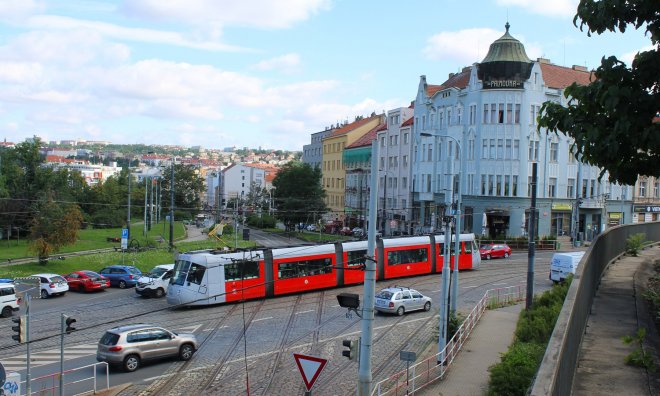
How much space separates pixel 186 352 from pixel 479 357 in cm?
960

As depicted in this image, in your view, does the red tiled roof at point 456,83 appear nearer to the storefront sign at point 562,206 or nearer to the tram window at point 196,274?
the storefront sign at point 562,206

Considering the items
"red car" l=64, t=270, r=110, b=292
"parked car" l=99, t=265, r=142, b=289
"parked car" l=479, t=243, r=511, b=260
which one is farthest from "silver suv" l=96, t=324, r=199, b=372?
"parked car" l=479, t=243, r=511, b=260

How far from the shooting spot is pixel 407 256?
3719cm

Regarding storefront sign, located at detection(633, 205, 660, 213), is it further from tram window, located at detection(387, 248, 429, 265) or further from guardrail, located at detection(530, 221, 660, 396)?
guardrail, located at detection(530, 221, 660, 396)

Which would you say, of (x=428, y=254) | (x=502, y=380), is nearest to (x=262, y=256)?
(x=428, y=254)

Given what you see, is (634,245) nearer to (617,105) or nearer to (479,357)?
(479,357)

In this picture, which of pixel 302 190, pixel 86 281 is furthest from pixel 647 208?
pixel 86 281

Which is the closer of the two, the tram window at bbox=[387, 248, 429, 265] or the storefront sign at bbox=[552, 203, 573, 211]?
the tram window at bbox=[387, 248, 429, 265]

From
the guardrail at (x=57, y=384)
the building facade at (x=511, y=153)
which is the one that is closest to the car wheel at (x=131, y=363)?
the guardrail at (x=57, y=384)

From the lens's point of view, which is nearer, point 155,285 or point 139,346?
point 139,346

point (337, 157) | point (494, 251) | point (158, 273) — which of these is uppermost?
point (337, 157)

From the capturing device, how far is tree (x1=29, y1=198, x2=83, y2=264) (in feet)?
130

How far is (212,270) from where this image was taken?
91.6 feet

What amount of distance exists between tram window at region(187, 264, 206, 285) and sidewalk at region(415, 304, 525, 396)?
12.1 meters
